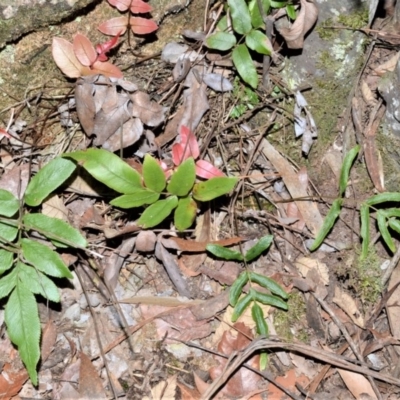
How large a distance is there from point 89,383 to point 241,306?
71 centimetres

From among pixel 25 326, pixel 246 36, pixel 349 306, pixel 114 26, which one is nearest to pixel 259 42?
pixel 246 36

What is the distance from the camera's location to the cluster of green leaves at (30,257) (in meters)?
2.24

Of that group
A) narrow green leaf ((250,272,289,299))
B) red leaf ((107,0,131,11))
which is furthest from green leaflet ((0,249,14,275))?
red leaf ((107,0,131,11))

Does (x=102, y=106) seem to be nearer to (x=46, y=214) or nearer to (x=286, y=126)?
(x=46, y=214)

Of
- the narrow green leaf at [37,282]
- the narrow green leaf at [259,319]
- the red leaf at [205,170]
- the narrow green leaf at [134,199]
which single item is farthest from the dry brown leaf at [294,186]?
the narrow green leaf at [37,282]

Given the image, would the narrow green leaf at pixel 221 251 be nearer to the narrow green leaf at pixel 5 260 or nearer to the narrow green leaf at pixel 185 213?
the narrow green leaf at pixel 185 213

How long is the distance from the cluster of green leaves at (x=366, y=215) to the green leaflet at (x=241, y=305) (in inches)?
15.4

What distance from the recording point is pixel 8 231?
2324 mm

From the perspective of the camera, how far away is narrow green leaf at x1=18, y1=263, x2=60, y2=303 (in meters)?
2.28

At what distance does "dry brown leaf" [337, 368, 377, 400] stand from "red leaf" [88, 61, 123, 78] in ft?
5.31

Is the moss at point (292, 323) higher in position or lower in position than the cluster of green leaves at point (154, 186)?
lower

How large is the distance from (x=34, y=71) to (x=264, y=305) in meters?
1.43

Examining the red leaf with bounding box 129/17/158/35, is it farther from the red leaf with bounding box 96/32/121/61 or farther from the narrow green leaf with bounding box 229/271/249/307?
the narrow green leaf with bounding box 229/271/249/307

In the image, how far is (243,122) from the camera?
2.69 meters
